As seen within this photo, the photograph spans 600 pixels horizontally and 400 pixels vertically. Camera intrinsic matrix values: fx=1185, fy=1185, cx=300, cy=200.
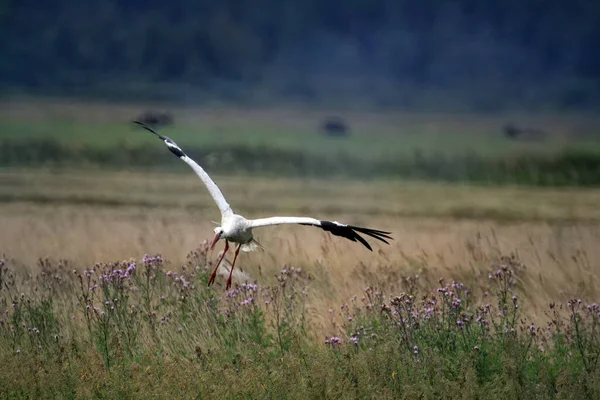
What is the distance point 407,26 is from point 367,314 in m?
141

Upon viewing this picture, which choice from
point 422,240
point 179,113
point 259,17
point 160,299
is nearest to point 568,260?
point 422,240

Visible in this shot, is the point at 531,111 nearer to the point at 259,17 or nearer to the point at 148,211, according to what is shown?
the point at 259,17

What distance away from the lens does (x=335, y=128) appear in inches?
3939

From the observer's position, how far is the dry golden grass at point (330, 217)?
1394 cm

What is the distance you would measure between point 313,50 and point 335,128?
4361cm

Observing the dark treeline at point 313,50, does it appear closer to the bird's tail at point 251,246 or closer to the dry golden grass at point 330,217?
the dry golden grass at point 330,217

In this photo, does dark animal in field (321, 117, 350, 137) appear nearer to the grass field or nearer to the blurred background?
the blurred background

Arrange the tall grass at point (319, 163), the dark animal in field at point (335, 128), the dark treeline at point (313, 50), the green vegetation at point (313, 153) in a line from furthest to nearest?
1. the dark treeline at point (313, 50)
2. the dark animal in field at point (335, 128)
3. the green vegetation at point (313, 153)
4. the tall grass at point (319, 163)

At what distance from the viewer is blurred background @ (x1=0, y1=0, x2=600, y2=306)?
69.5 ft

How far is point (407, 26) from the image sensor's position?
490ft

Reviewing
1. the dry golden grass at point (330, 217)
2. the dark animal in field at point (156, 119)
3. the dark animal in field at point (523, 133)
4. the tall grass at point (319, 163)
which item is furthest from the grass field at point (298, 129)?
the dry golden grass at point (330, 217)

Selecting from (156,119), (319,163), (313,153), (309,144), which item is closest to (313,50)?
(309,144)

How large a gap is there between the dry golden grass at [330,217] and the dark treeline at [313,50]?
195ft

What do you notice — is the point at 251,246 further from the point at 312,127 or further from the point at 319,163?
the point at 312,127
